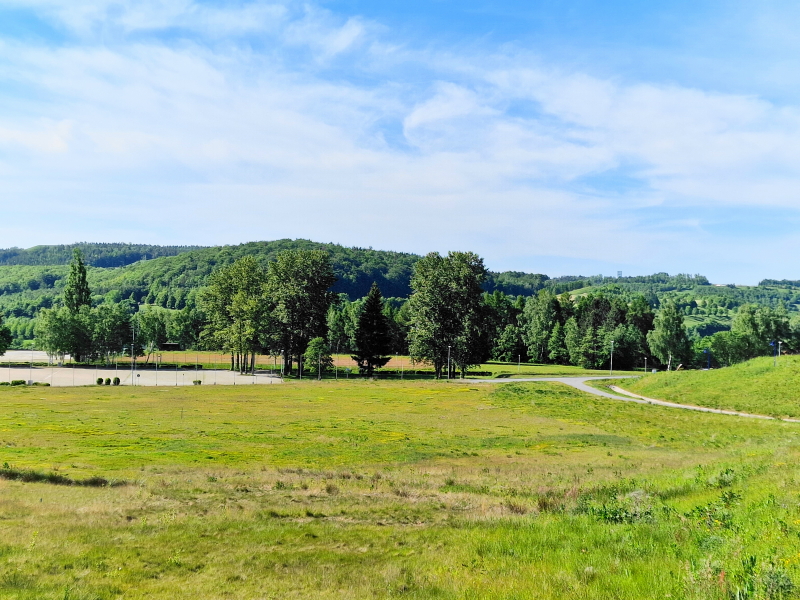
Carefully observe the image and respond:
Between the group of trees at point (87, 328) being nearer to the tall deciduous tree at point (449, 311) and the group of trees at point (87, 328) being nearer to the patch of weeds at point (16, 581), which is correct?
the tall deciduous tree at point (449, 311)

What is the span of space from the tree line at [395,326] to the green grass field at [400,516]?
59366 millimetres

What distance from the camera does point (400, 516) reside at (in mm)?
19625

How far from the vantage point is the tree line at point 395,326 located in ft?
346

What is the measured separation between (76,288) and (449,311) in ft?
336

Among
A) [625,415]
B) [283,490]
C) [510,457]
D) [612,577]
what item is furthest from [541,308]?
[612,577]

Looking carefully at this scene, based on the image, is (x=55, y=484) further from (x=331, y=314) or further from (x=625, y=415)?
(x=331, y=314)

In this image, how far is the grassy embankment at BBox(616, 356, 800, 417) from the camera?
60.5m

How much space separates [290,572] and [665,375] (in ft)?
287

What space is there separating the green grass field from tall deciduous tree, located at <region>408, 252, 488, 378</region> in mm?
56933

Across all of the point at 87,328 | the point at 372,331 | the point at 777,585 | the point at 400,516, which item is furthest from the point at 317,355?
the point at 777,585

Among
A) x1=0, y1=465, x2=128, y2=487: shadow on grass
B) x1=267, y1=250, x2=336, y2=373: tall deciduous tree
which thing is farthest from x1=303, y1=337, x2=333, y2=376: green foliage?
x1=0, y1=465, x2=128, y2=487: shadow on grass

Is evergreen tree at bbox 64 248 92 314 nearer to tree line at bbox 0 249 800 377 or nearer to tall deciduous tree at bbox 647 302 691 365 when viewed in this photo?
tree line at bbox 0 249 800 377

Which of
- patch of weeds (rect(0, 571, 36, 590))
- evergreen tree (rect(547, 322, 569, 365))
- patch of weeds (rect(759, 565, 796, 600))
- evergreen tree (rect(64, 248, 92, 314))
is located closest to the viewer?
patch of weeds (rect(759, 565, 796, 600))

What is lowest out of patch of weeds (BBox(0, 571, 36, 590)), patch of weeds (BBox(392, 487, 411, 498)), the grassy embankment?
the grassy embankment
